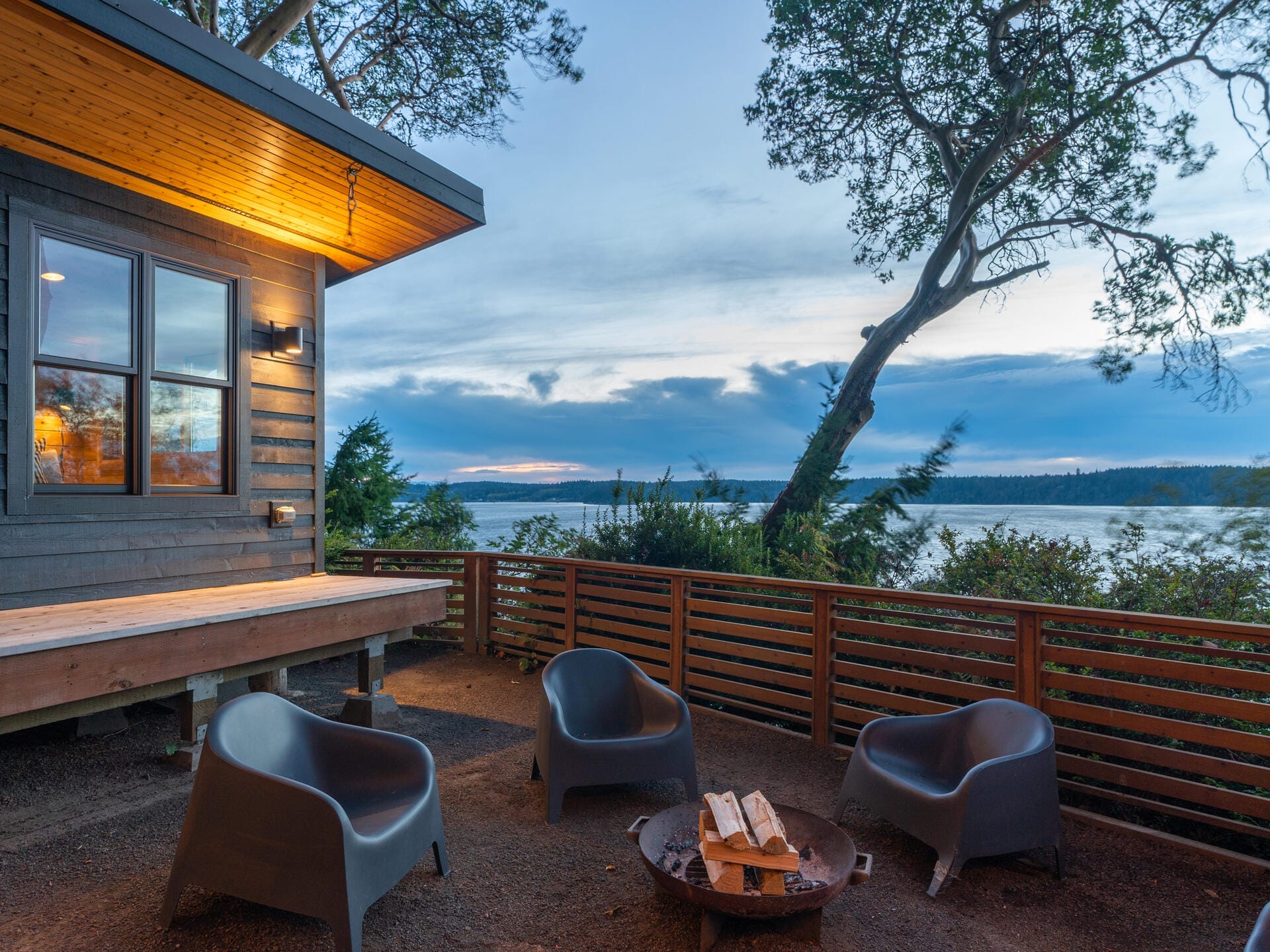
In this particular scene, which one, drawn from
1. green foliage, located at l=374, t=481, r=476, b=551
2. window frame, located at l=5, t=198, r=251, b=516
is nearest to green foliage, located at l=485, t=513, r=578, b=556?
green foliage, located at l=374, t=481, r=476, b=551

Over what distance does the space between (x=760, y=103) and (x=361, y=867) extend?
11.0 meters

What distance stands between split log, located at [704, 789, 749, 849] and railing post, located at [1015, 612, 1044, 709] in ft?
5.70

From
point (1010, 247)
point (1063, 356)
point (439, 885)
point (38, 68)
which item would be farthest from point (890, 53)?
point (439, 885)

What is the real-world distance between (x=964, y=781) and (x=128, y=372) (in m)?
4.65

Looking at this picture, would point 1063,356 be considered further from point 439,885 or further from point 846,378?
point 439,885

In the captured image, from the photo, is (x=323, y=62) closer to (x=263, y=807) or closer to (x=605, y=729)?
(x=605, y=729)

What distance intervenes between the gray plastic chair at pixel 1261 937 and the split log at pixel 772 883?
3.52 ft

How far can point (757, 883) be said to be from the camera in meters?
2.15

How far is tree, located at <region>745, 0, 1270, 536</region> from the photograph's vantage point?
8.18 m

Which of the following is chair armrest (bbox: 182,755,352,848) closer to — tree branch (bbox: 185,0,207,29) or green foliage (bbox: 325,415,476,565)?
tree branch (bbox: 185,0,207,29)

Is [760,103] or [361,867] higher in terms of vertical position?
[760,103]

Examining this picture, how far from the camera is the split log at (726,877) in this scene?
2.08m

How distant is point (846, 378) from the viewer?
9758mm

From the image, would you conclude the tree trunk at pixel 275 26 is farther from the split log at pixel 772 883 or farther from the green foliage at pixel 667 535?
the split log at pixel 772 883
